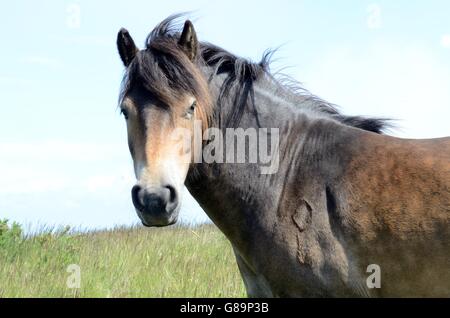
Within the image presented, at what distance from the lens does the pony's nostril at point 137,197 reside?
14.1ft

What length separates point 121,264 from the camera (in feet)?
27.9

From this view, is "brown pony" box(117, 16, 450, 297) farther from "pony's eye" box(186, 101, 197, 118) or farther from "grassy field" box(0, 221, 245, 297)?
"grassy field" box(0, 221, 245, 297)

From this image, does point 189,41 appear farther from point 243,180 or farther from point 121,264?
point 121,264

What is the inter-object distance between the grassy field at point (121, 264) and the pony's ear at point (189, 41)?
306cm

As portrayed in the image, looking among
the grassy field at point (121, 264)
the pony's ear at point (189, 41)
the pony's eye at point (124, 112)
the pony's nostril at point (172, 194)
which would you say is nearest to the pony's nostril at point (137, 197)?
the pony's nostril at point (172, 194)

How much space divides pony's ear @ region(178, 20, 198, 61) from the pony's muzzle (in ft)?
4.57

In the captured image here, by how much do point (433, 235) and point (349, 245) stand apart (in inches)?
26.1

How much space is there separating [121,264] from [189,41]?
4390 mm

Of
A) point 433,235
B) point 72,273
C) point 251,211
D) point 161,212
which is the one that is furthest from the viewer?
point 72,273

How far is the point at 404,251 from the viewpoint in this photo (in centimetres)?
468
